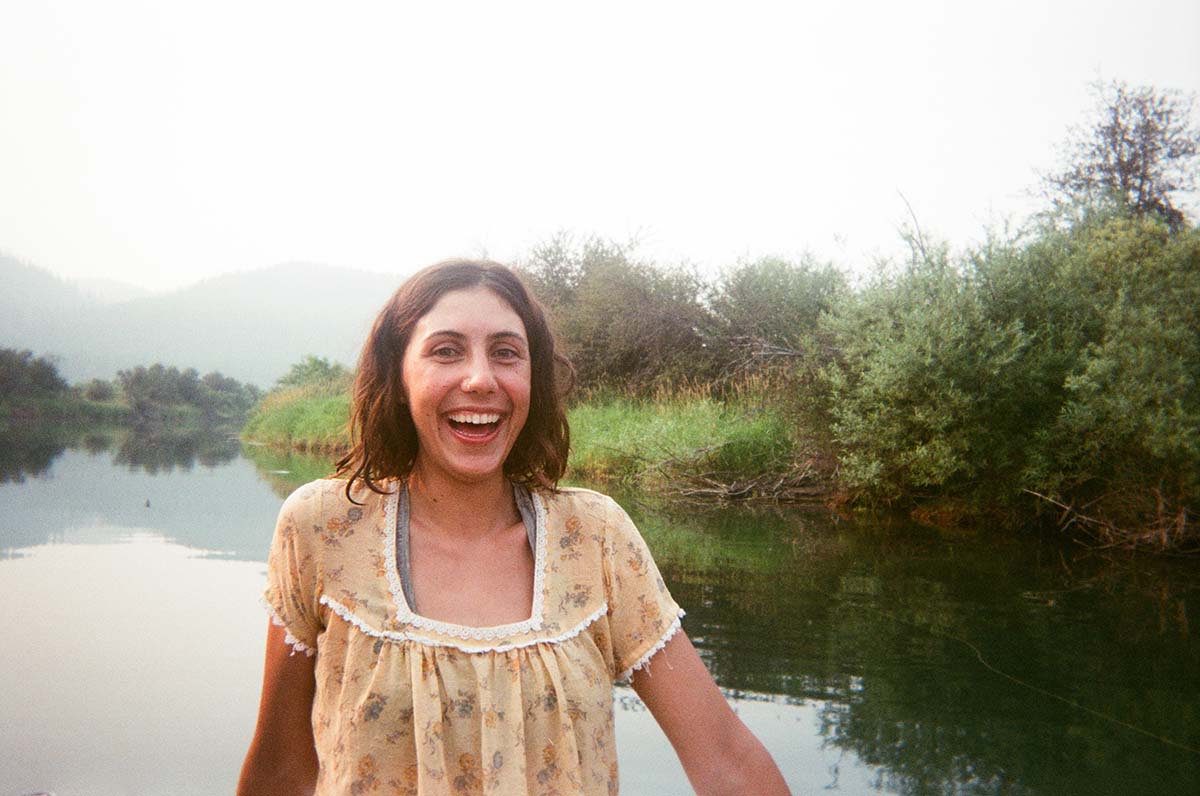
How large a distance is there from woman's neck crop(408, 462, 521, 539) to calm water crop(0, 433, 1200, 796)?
195 centimetres

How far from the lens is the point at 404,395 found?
64.3 inches

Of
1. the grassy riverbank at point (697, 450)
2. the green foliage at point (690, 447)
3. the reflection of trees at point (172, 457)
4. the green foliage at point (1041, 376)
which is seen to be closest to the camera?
the green foliage at point (1041, 376)

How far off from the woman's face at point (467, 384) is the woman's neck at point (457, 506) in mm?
25

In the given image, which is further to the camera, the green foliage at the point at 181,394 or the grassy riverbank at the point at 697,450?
the green foliage at the point at 181,394

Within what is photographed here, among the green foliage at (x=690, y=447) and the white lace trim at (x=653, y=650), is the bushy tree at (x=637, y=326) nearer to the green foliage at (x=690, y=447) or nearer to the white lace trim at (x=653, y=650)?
the green foliage at (x=690, y=447)

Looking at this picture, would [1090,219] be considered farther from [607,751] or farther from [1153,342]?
[607,751]

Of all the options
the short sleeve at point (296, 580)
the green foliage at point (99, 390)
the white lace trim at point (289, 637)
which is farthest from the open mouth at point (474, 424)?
the green foliage at point (99, 390)

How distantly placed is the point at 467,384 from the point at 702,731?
707 millimetres

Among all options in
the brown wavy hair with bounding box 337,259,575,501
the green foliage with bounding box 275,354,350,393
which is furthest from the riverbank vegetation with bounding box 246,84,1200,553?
the green foliage with bounding box 275,354,350,393

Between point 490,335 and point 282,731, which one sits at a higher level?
point 490,335

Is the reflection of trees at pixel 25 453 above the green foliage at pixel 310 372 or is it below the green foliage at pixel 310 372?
below

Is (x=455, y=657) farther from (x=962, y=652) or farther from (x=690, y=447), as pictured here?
(x=690, y=447)

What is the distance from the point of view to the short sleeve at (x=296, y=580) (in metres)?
1.45

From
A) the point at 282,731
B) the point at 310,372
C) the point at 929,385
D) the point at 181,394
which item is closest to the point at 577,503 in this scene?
the point at 282,731
